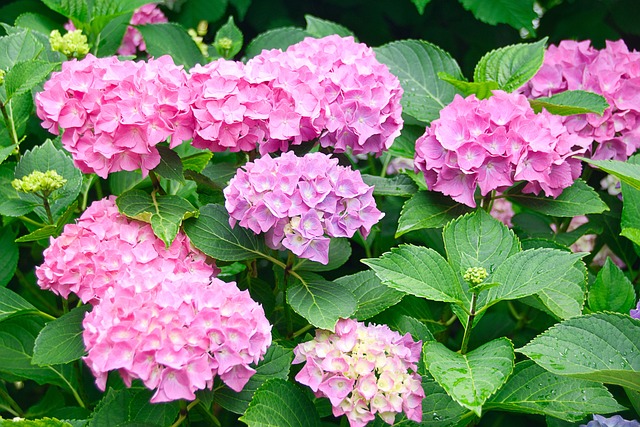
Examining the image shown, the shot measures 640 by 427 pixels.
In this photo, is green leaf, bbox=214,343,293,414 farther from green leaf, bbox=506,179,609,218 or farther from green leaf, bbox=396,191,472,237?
green leaf, bbox=506,179,609,218

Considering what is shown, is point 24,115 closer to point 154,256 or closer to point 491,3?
point 154,256

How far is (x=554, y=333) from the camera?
137cm

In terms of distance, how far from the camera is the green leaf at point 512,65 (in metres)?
1.92

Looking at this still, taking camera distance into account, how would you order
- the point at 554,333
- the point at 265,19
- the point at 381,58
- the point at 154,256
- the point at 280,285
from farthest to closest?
the point at 265,19, the point at 381,58, the point at 280,285, the point at 154,256, the point at 554,333

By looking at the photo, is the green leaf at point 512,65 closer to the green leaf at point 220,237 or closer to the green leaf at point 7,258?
the green leaf at point 220,237

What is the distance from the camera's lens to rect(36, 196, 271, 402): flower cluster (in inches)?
48.6

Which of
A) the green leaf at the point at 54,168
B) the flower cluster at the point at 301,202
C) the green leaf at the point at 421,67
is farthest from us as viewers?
the green leaf at the point at 421,67

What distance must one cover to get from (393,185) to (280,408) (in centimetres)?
61

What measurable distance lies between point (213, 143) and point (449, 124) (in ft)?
1.59

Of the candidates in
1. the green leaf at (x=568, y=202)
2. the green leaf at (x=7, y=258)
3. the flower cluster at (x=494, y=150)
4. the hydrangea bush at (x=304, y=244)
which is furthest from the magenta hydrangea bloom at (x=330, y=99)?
the green leaf at (x=7, y=258)

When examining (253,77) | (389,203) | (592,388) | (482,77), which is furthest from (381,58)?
(592,388)

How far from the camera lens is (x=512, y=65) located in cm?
196

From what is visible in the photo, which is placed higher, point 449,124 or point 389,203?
point 449,124

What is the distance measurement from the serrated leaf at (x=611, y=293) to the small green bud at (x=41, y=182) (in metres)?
1.11
